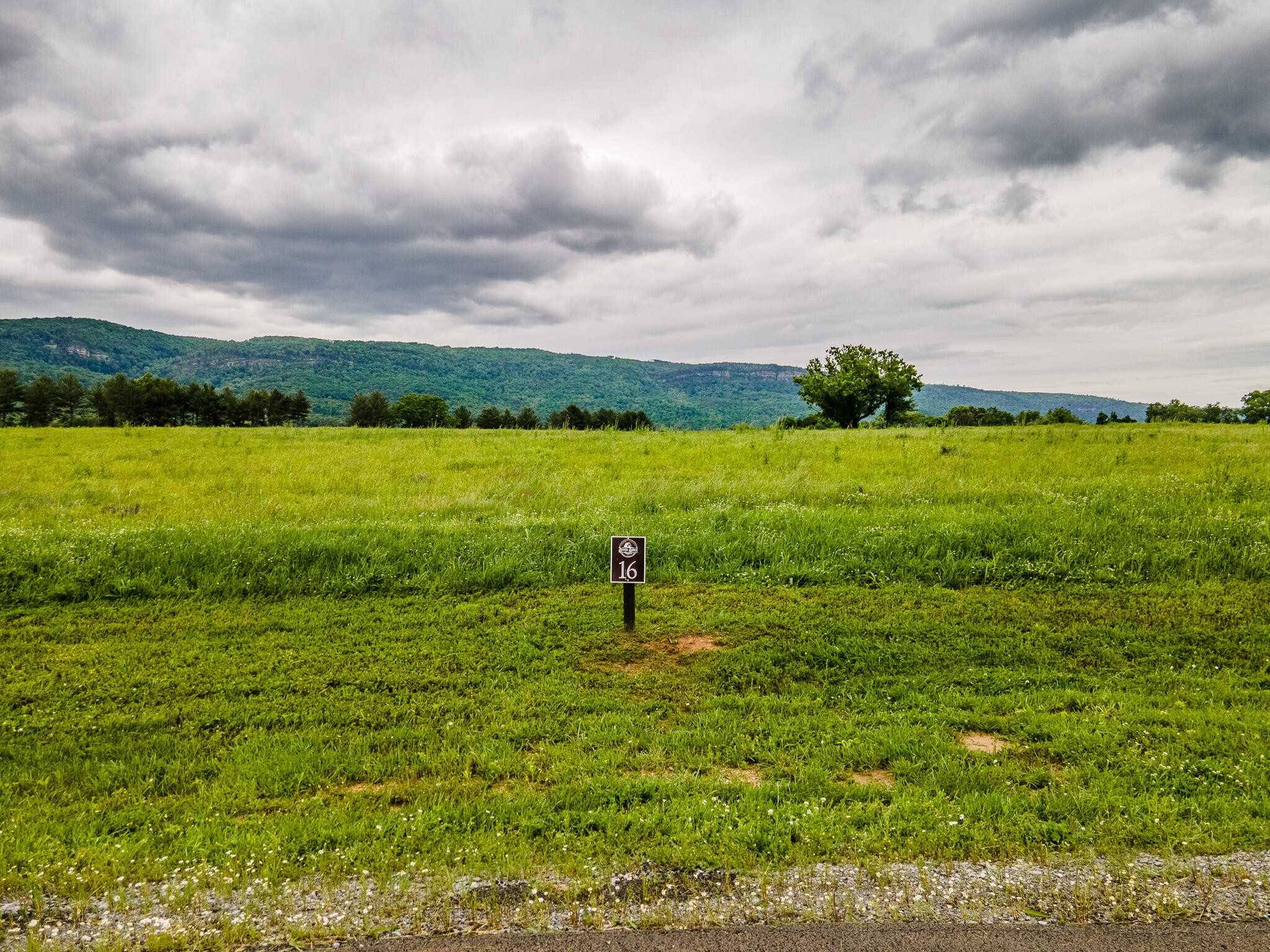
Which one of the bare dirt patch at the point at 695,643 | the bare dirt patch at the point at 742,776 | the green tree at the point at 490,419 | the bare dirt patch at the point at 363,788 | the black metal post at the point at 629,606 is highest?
the green tree at the point at 490,419

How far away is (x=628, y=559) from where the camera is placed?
8883mm

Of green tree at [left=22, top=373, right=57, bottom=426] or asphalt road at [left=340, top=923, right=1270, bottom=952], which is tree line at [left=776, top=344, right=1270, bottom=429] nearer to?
asphalt road at [left=340, top=923, right=1270, bottom=952]

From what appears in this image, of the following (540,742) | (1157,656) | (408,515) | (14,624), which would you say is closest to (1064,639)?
(1157,656)

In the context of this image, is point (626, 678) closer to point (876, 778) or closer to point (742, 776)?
point (742, 776)

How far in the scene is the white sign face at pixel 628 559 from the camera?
28.9 feet

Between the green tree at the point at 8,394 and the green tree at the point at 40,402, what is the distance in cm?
139

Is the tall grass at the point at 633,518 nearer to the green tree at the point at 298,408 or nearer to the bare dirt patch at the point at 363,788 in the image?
the bare dirt patch at the point at 363,788

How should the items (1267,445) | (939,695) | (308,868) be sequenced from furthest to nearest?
(1267,445), (939,695), (308,868)

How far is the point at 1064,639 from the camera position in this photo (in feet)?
27.6

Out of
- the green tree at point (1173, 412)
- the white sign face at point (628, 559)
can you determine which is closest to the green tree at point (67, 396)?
the white sign face at point (628, 559)

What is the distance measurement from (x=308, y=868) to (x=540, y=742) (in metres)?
2.27

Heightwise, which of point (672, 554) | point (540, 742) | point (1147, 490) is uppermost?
point (1147, 490)

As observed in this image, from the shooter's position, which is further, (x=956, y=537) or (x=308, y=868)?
Result: (x=956, y=537)

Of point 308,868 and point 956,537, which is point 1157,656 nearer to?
point 956,537
